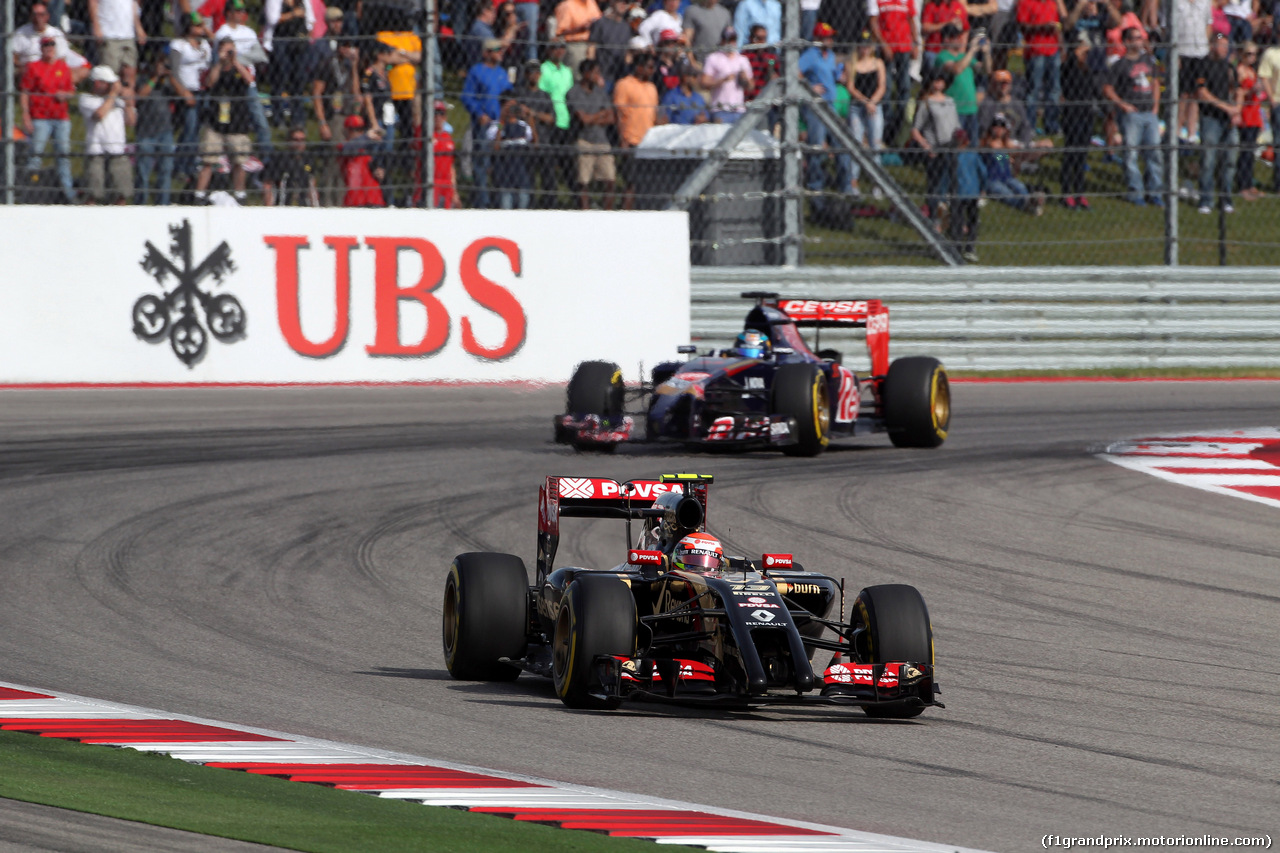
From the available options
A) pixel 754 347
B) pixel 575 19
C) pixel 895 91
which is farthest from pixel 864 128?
pixel 754 347

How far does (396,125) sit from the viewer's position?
1803cm

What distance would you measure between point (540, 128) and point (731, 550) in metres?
8.59

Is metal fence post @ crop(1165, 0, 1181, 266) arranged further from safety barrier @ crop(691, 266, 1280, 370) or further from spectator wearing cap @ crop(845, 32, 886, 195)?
spectator wearing cap @ crop(845, 32, 886, 195)

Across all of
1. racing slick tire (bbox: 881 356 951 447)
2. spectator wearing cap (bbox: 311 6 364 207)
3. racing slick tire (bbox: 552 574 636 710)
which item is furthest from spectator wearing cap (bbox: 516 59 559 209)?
racing slick tire (bbox: 552 574 636 710)

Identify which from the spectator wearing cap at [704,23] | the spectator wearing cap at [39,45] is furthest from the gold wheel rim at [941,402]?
the spectator wearing cap at [39,45]

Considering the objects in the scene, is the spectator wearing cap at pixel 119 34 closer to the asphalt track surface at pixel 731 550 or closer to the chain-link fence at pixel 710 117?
the chain-link fence at pixel 710 117

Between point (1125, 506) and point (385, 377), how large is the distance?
8124 mm

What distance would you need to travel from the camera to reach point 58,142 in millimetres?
17266

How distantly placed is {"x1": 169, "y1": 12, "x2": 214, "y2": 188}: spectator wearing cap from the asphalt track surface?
2164 millimetres

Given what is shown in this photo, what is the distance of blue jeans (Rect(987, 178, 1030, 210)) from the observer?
62.3ft

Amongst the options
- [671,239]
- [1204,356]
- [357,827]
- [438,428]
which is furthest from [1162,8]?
[357,827]

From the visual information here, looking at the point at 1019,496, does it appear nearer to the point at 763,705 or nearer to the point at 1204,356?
the point at 763,705

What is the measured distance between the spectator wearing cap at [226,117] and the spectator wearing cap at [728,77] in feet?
15.4

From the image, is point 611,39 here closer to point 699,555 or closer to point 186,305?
point 186,305
